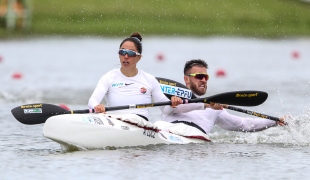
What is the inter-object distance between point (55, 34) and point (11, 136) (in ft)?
124

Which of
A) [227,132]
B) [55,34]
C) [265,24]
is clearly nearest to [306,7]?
[265,24]

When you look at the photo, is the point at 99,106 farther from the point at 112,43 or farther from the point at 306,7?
the point at 306,7

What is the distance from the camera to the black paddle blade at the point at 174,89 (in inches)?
584

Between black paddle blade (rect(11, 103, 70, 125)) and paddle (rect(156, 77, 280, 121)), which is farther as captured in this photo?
paddle (rect(156, 77, 280, 121))

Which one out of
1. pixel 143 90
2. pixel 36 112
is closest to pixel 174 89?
pixel 143 90

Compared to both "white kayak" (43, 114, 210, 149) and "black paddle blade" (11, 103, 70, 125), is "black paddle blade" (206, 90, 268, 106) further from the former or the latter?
"black paddle blade" (11, 103, 70, 125)

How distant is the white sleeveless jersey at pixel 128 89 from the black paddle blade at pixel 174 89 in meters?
0.27

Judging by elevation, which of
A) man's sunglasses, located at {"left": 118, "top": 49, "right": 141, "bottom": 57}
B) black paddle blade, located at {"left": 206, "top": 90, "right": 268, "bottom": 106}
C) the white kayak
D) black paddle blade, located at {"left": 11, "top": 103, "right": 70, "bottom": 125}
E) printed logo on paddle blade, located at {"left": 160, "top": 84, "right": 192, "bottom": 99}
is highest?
man's sunglasses, located at {"left": 118, "top": 49, "right": 141, "bottom": 57}

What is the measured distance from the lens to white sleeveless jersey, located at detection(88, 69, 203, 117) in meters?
14.4

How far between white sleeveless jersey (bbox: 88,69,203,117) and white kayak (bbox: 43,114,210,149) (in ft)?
1.19

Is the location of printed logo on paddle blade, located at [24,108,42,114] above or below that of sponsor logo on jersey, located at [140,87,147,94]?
below

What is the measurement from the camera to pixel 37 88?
996 inches

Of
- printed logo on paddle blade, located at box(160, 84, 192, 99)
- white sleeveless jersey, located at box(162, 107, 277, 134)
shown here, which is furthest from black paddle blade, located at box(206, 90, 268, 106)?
printed logo on paddle blade, located at box(160, 84, 192, 99)

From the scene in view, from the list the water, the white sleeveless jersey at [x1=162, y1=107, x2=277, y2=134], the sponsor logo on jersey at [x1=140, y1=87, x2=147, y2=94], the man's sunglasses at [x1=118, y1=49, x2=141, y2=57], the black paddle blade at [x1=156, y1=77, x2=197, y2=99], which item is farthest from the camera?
the white sleeveless jersey at [x1=162, y1=107, x2=277, y2=134]
